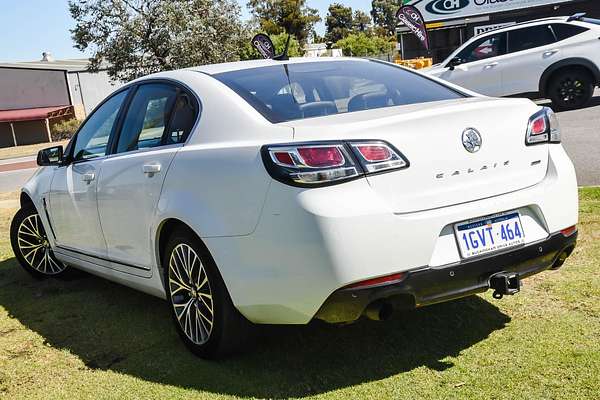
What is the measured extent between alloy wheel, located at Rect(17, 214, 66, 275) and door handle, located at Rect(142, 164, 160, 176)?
7.51ft

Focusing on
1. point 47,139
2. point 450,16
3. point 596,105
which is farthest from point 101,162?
point 47,139

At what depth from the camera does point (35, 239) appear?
573cm

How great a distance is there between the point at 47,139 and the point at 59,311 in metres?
42.8

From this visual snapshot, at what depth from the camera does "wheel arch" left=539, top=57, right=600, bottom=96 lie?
40.5 feet

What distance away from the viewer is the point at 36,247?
5.75m

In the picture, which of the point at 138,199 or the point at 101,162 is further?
the point at 101,162

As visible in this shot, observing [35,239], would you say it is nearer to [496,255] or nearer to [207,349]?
[207,349]

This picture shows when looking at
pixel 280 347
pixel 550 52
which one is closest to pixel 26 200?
pixel 280 347

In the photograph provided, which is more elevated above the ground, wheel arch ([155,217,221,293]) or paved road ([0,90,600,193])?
wheel arch ([155,217,221,293])

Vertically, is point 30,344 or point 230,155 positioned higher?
point 230,155

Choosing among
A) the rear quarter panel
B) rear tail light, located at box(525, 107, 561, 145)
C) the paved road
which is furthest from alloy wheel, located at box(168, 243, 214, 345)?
the paved road

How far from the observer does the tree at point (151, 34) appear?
30.6 metres

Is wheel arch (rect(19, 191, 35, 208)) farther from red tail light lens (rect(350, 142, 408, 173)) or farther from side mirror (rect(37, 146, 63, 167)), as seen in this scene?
red tail light lens (rect(350, 142, 408, 173))

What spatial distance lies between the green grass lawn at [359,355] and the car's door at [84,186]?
1.97 feet
